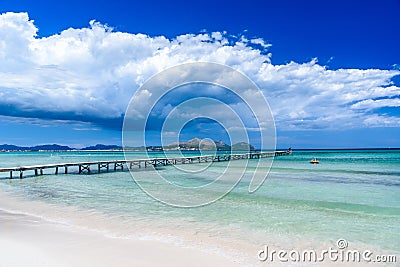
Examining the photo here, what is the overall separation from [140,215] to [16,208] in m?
5.30

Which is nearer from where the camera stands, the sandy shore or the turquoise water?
the sandy shore

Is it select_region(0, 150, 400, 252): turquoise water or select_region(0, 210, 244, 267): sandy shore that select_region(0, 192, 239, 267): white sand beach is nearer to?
select_region(0, 210, 244, 267): sandy shore

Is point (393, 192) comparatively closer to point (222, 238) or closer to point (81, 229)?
point (222, 238)

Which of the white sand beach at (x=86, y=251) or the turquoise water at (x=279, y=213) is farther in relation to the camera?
the turquoise water at (x=279, y=213)

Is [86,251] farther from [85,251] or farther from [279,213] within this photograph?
[279,213]

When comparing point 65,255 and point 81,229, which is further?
point 81,229

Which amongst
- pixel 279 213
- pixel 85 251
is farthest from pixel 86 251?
pixel 279 213

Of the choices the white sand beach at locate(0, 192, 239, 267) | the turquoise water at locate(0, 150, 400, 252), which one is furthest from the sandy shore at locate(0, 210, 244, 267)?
the turquoise water at locate(0, 150, 400, 252)

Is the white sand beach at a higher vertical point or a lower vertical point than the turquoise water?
higher

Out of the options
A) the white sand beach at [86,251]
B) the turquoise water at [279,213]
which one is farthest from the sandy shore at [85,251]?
the turquoise water at [279,213]

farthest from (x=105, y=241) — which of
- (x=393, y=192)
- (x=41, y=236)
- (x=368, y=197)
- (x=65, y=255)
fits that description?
(x=393, y=192)

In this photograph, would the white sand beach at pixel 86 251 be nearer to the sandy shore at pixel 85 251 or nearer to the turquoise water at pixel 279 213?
the sandy shore at pixel 85 251

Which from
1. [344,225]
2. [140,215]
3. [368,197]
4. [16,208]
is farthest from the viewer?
[368,197]

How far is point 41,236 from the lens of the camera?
24.0ft
